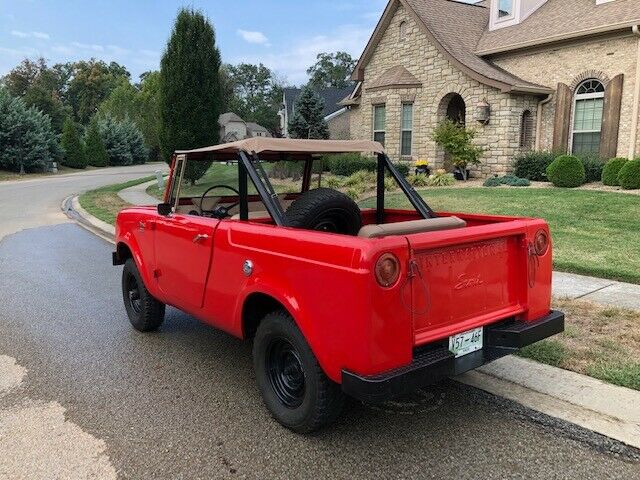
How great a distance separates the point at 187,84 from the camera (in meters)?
19.6

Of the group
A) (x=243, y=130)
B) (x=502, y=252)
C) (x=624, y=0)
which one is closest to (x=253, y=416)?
(x=502, y=252)

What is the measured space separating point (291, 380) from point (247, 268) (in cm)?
76

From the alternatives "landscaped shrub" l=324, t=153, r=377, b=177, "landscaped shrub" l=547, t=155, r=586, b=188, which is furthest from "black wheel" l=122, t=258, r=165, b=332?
"landscaped shrub" l=324, t=153, r=377, b=177

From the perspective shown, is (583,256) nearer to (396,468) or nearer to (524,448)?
(524,448)

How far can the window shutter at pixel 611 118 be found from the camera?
15648 millimetres

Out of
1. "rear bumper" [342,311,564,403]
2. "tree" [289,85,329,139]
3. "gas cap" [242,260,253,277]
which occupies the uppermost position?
"tree" [289,85,329,139]

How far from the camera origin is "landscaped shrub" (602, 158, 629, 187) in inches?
540

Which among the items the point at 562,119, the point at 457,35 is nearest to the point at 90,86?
the point at 457,35

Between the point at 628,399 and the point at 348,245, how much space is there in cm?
220

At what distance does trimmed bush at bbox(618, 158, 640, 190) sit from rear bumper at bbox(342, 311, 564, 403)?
36.3 ft

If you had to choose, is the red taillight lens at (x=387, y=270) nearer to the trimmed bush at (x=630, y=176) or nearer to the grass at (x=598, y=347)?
the grass at (x=598, y=347)

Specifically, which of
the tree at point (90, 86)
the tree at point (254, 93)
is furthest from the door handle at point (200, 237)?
the tree at point (90, 86)

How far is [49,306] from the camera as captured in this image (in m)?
6.04

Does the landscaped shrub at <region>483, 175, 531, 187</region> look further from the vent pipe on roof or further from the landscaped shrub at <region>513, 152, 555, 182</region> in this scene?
the vent pipe on roof
